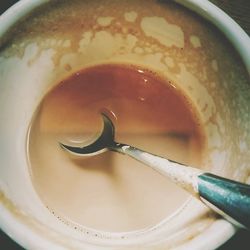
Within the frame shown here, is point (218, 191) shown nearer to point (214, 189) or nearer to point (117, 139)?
point (214, 189)

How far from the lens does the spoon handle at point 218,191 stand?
55cm

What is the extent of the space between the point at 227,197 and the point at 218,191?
18 millimetres

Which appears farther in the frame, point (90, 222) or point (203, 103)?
point (203, 103)

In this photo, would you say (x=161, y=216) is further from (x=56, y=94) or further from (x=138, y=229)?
(x=56, y=94)

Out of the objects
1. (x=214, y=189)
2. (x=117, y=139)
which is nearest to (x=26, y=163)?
(x=117, y=139)

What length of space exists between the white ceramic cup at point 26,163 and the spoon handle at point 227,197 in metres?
0.04

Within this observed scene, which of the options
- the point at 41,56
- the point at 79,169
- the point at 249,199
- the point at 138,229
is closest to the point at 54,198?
the point at 79,169

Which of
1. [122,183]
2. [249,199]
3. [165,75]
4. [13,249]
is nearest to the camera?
[249,199]

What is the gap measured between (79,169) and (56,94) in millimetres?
206

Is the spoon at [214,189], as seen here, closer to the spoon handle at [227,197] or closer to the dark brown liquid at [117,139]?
the spoon handle at [227,197]

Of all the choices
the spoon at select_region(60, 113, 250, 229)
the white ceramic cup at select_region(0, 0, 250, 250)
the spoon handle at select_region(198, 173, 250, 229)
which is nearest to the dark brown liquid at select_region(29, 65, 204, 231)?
the white ceramic cup at select_region(0, 0, 250, 250)

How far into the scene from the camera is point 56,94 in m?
0.98

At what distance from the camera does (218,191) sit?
23.0 inches

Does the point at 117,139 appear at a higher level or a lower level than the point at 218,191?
higher
